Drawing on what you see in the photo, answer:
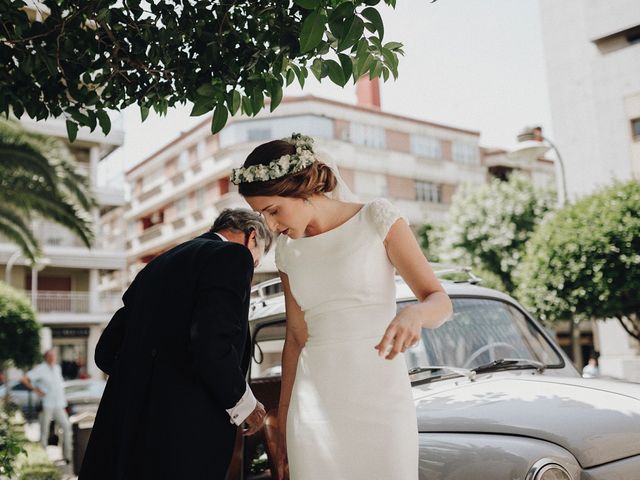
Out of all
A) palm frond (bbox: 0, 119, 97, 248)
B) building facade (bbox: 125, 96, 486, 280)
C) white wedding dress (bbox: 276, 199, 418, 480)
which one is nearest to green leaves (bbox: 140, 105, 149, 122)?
white wedding dress (bbox: 276, 199, 418, 480)

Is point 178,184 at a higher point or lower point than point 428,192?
higher

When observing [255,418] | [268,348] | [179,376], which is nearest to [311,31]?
[179,376]

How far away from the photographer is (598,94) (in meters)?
23.1

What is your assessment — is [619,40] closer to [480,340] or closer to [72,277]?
Result: [480,340]

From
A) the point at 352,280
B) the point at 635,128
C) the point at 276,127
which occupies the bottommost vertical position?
the point at 352,280

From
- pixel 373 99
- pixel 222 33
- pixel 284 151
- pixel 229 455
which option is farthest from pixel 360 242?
pixel 373 99

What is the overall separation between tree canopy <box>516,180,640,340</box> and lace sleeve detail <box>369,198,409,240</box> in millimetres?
13621

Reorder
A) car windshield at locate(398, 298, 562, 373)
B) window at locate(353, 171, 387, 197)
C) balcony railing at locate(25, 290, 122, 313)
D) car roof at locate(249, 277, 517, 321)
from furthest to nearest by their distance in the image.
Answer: window at locate(353, 171, 387, 197) < balcony railing at locate(25, 290, 122, 313) < car roof at locate(249, 277, 517, 321) < car windshield at locate(398, 298, 562, 373)

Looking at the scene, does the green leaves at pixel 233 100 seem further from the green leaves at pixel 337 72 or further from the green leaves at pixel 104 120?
the green leaves at pixel 104 120

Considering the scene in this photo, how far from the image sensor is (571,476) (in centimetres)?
243

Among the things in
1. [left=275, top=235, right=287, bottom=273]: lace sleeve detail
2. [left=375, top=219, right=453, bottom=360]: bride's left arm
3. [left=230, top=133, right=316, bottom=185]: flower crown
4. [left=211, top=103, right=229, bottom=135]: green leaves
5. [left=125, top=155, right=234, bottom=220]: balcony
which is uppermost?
[left=125, top=155, right=234, bottom=220]: balcony

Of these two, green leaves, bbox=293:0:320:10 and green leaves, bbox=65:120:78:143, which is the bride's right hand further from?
green leaves, bbox=65:120:78:143

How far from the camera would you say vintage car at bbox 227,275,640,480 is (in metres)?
2.52

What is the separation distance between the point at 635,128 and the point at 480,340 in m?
21.0
